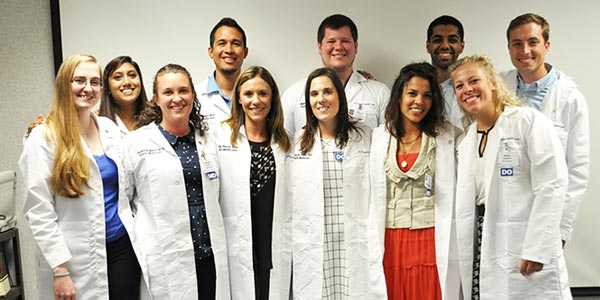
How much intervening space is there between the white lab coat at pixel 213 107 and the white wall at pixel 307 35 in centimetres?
46

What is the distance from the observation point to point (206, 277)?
230cm

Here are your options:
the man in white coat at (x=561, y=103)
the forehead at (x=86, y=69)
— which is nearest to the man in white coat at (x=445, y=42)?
the man in white coat at (x=561, y=103)

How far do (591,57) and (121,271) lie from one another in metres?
3.28

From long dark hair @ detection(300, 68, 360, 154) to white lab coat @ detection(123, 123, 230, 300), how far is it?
0.61 m

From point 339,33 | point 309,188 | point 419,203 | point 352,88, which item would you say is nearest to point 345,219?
point 309,188

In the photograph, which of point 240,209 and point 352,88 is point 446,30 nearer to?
point 352,88

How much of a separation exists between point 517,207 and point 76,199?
1977 millimetres

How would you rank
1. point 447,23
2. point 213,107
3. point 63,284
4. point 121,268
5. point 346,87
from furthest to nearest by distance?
point 447,23, point 346,87, point 213,107, point 121,268, point 63,284

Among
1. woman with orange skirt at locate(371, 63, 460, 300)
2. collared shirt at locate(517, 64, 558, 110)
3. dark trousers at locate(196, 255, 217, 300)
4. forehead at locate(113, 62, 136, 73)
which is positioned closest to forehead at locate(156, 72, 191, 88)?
forehead at locate(113, 62, 136, 73)

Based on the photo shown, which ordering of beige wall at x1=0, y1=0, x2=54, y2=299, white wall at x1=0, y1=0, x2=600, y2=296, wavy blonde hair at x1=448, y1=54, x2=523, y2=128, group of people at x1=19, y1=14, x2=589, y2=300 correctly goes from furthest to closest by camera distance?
1. white wall at x1=0, y1=0, x2=600, y2=296
2. beige wall at x1=0, y1=0, x2=54, y2=299
3. wavy blonde hair at x1=448, y1=54, x2=523, y2=128
4. group of people at x1=19, y1=14, x2=589, y2=300

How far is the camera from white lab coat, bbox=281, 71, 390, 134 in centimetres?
282

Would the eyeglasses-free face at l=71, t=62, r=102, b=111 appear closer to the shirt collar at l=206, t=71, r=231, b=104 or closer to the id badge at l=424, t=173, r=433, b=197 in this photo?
the shirt collar at l=206, t=71, r=231, b=104

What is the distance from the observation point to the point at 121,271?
6.92ft

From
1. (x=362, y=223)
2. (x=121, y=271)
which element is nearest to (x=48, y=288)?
(x=121, y=271)
